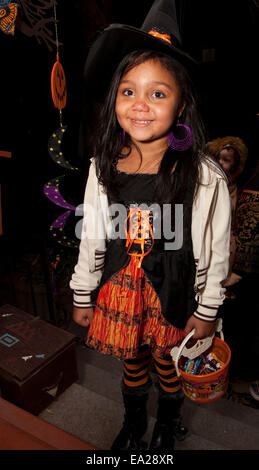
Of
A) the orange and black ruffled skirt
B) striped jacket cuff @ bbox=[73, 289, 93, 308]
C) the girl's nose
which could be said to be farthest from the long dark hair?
striped jacket cuff @ bbox=[73, 289, 93, 308]

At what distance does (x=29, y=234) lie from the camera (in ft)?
6.62

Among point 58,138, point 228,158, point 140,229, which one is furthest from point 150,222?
point 228,158

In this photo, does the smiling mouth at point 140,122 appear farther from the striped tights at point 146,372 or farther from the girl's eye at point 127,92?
the striped tights at point 146,372

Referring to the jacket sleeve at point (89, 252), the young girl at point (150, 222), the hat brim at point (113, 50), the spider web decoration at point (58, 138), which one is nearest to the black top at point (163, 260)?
the young girl at point (150, 222)

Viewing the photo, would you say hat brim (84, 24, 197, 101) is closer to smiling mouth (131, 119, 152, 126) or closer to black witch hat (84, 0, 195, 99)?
black witch hat (84, 0, 195, 99)

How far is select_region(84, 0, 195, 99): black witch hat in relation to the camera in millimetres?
929

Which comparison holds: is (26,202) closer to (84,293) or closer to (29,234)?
(29,234)

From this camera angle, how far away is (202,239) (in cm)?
114

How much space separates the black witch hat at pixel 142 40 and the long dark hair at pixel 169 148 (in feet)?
0.13

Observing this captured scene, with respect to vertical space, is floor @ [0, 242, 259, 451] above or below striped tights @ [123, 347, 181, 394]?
below

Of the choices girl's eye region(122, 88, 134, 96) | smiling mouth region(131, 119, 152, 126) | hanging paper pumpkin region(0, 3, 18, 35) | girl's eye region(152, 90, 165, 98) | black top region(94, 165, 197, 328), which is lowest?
black top region(94, 165, 197, 328)

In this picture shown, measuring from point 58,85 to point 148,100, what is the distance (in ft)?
3.07

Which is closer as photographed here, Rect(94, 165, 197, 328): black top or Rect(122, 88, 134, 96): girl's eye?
Rect(122, 88, 134, 96): girl's eye

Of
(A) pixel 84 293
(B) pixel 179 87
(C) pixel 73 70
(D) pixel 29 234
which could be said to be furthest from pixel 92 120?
(A) pixel 84 293
